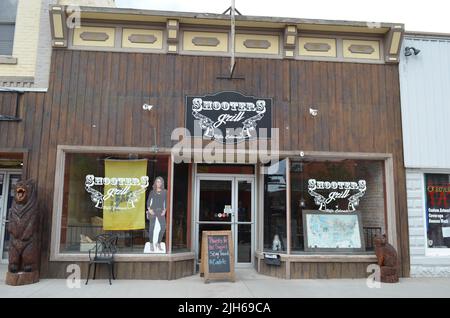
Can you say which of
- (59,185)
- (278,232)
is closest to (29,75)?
(59,185)

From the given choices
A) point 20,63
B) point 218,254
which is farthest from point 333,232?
point 20,63

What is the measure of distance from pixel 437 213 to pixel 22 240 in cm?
894

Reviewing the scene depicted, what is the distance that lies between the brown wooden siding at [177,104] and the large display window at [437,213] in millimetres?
698

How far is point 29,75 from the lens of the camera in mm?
9531

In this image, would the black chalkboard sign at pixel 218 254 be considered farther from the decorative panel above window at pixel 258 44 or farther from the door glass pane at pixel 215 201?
the decorative panel above window at pixel 258 44

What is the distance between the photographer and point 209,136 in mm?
9227

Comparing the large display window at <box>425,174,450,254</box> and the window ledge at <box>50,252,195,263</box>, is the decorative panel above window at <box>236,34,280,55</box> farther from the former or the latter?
the window ledge at <box>50,252,195,263</box>

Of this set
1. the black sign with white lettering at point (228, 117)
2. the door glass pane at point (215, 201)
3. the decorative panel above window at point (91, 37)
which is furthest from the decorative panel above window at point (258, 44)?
the door glass pane at point (215, 201)

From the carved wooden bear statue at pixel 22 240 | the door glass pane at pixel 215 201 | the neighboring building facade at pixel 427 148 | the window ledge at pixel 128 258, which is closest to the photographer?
the carved wooden bear statue at pixel 22 240

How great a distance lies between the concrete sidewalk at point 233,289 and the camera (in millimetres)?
7324

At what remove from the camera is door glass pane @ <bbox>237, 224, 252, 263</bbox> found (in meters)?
10.1

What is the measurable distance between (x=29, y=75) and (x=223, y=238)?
5.76 m
